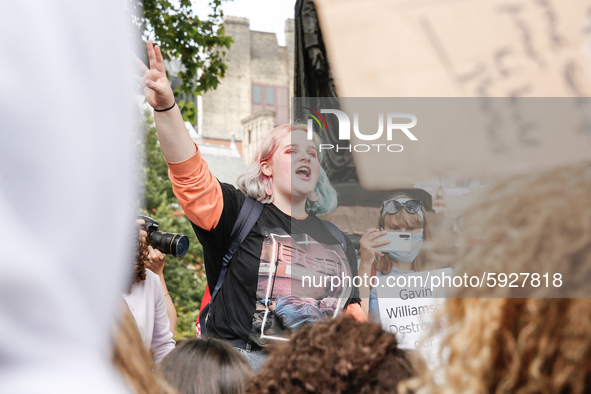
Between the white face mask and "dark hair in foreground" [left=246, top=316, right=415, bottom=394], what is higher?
the white face mask

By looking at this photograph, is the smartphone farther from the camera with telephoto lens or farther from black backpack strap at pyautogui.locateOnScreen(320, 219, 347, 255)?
the camera with telephoto lens

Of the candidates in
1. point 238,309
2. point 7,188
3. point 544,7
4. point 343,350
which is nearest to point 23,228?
point 7,188

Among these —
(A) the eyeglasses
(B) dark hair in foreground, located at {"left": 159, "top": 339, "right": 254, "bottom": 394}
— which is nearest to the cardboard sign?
(A) the eyeglasses

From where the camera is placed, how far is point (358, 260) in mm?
2312

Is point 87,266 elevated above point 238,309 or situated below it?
above

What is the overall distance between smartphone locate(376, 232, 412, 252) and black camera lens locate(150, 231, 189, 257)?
0.95 metres

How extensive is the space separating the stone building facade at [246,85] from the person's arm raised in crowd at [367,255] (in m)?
29.3

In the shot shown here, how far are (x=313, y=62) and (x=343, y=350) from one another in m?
2.31

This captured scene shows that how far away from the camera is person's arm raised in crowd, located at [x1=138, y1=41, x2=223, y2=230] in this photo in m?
1.92

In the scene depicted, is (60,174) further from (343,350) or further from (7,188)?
(343,350)

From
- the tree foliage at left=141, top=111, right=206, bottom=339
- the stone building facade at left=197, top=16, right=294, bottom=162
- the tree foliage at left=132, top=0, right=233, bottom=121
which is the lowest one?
the tree foliage at left=141, top=111, right=206, bottom=339

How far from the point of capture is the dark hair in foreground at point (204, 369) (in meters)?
1.58

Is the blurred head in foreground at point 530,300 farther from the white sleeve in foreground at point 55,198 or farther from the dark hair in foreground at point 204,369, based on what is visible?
the dark hair in foreground at point 204,369

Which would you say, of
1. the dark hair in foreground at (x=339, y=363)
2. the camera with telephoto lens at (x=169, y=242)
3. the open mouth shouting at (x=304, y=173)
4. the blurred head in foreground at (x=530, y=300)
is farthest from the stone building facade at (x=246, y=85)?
the blurred head in foreground at (x=530, y=300)
